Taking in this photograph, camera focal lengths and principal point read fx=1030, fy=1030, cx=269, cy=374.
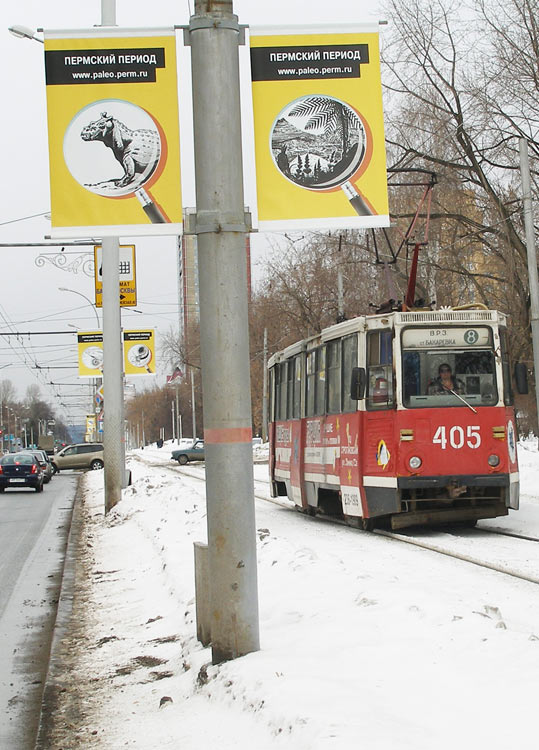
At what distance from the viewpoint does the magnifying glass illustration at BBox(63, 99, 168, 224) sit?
21.6 feet

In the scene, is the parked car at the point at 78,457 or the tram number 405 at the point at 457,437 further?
the parked car at the point at 78,457

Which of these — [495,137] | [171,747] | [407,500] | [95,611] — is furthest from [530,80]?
[171,747]

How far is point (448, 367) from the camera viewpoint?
13977mm

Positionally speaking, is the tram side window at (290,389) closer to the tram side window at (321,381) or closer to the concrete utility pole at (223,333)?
the tram side window at (321,381)

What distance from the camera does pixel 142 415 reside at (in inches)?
5915

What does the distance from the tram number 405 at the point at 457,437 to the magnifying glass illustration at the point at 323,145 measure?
23.7 ft

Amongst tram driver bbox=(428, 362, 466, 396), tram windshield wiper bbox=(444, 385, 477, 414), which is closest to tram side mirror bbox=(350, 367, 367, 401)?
tram driver bbox=(428, 362, 466, 396)

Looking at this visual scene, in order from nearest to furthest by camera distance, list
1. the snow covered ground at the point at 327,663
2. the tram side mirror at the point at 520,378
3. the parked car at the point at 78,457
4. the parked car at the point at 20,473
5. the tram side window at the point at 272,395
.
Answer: the snow covered ground at the point at 327,663, the tram side mirror at the point at 520,378, the tram side window at the point at 272,395, the parked car at the point at 20,473, the parked car at the point at 78,457

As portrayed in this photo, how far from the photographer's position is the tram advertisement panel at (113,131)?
655 cm

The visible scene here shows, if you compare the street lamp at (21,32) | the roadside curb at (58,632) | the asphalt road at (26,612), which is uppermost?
the street lamp at (21,32)

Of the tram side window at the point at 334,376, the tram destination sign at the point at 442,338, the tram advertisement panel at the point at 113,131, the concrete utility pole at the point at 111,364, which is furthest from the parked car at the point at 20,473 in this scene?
the tram advertisement panel at the point at 113,131

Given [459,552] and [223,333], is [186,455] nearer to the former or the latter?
[459,552]

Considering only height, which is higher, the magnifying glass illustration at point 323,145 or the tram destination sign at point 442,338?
the magnifying glass illustration at point 323,145

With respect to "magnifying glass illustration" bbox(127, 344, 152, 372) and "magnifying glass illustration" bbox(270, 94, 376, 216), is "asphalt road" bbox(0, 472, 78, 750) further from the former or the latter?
"magnifying glass illustration" bbox(127, 344, 152, 372)
